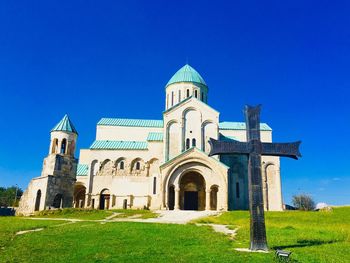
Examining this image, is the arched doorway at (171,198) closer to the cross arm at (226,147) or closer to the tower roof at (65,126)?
the tower roof at (65,126)

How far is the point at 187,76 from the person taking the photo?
136 feet

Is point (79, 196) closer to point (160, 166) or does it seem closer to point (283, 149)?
point (160, 166)

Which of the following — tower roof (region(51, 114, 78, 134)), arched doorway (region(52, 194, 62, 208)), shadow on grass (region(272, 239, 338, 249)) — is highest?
tower roof (region(51, 114, 78, 134))

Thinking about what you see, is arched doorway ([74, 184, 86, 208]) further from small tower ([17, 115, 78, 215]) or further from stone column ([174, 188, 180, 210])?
stone column ([174, 188, 180, 210])

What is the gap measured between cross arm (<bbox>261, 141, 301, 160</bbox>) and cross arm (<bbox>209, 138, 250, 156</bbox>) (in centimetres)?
71

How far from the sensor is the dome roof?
41.1m

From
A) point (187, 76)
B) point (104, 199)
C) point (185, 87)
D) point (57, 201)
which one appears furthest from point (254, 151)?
point (187, 76)

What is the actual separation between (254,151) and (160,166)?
848 inches

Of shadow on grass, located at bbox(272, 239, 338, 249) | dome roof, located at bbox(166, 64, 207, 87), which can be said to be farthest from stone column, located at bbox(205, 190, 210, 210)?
shadow on grass, located at bbox(272, 239, 338, 249)

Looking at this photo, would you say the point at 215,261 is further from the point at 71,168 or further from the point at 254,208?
the point at 71,168

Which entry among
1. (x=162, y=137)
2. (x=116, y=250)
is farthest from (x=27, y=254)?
(x=162, y=137)

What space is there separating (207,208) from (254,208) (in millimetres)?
21588

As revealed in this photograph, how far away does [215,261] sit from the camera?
810 cm

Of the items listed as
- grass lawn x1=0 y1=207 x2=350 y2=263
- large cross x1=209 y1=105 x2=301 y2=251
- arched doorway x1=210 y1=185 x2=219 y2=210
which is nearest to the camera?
grass lawn x1=0 y1=207 x2=350 y2=263
